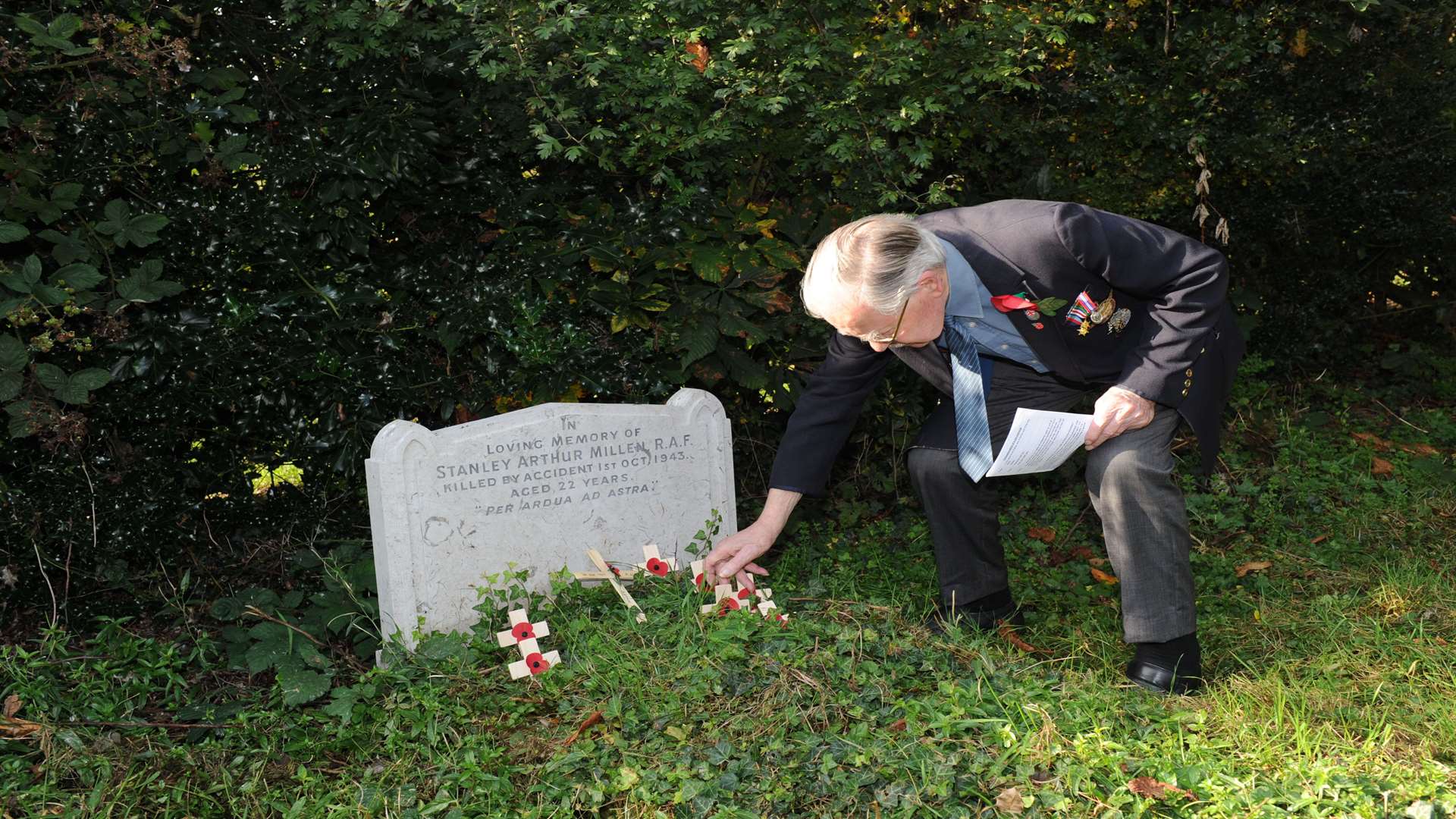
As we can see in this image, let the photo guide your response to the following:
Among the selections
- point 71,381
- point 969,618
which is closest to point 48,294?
point 71,381

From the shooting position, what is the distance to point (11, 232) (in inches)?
123

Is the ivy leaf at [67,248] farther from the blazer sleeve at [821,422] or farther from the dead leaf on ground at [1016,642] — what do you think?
the dead leaf on ground at [1016,642]

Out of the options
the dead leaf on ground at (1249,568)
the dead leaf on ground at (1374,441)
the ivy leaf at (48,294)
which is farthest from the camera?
the dead leaf on ground at (1374,441)

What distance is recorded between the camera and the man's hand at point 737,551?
332cm

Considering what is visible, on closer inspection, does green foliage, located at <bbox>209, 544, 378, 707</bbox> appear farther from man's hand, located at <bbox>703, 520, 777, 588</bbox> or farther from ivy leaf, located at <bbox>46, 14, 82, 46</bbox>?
ivy leaf, located at <bbox>46, 14, 82, 46</bbox>

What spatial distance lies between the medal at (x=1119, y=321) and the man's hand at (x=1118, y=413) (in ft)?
0.79

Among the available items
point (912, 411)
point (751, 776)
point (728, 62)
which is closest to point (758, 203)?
point (728, 62)

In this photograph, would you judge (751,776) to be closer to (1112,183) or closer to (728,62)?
(728,62)

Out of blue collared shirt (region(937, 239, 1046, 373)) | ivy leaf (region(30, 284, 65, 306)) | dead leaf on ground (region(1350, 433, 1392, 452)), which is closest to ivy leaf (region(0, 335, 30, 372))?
ivy leaf (region(30, 284, 65, 306))

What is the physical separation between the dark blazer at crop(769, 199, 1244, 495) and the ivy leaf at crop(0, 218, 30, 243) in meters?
2.54

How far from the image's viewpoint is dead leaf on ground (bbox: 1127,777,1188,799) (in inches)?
97.0

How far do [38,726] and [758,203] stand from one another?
2.78m

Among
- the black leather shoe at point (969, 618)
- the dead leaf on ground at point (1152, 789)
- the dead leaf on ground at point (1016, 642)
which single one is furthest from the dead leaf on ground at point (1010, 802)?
the dead leaf on ground at point (1016, 642)

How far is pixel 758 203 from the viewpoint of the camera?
13.3 feet
